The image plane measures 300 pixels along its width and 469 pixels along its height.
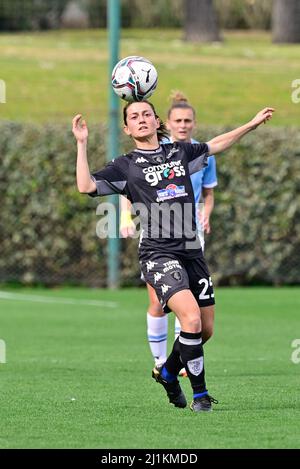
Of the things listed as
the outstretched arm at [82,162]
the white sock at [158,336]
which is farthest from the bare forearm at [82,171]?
the white sock at [158,336]

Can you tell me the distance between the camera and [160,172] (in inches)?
295

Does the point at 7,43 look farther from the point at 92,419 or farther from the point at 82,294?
the point at 92,419

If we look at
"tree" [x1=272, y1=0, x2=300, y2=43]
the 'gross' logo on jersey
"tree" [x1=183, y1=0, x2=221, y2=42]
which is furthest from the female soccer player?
"tree" [x1=183, y1=0, x2=221, y2=42]

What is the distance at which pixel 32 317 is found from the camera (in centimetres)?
1548

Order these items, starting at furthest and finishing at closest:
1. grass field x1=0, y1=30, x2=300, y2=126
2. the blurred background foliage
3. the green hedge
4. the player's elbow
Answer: the blurred background foliage, grass field x1=0, y1=30, x2=300, y2=126, the green hedge, the player's elbow

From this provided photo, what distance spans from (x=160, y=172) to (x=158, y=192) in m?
0.14

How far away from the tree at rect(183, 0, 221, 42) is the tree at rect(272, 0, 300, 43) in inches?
63.5

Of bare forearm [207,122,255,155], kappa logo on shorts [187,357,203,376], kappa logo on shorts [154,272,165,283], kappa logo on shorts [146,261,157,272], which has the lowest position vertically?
kappa logo on shorts [187,357,203,376]

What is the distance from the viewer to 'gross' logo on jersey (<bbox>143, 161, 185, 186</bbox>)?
7.46 meters

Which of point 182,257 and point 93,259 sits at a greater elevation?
point 182,257

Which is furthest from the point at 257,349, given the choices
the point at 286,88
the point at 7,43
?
the point at 7,43

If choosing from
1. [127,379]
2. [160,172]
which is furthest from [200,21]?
[160,172]

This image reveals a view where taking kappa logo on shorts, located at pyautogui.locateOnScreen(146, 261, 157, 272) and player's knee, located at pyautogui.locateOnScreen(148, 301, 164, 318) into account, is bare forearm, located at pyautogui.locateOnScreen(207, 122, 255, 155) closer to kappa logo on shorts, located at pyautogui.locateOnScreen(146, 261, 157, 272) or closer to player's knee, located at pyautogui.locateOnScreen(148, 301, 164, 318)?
kappa logo on shorts, located at pyautogui.locateOnScreen(146, 261, 157, 272)

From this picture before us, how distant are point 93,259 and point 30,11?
1137cm
